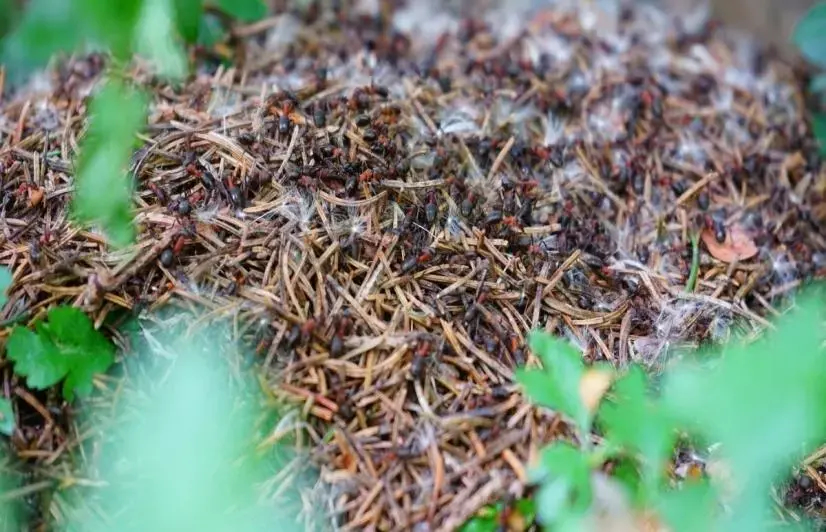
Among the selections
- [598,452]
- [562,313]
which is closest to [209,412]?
A: [598,452]

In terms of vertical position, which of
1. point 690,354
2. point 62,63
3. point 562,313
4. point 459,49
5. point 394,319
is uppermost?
point 62,63

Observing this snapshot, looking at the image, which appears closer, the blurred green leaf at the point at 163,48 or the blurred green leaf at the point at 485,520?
the blurred green leaf at the point at 485,520

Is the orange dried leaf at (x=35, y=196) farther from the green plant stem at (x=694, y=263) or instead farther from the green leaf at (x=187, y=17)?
the green plant stem at (x=694, y=263)

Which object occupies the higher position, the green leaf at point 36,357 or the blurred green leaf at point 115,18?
the blurred green leaf at point 115,18

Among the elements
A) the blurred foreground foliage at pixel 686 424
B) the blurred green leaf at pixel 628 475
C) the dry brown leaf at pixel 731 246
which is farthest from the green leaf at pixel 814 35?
the blurred green leaf at pixel 628 475

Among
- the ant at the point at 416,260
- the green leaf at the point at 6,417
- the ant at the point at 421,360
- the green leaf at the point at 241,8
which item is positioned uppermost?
the green leaf at the point at 241,8

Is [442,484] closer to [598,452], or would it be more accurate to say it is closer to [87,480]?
[598,452]

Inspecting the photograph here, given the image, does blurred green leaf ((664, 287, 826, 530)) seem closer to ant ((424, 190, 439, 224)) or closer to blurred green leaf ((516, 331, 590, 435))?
blurred green leaf ((516, 331, 590, 435))
